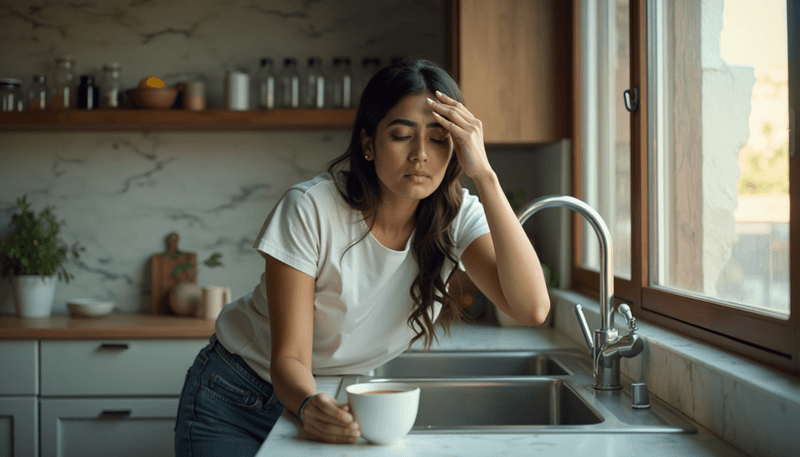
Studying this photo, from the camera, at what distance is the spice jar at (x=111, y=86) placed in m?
2.61

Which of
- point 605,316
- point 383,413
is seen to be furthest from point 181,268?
point 383,413

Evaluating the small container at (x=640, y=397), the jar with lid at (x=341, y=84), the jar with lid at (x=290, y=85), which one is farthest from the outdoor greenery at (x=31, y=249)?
the small container at (x=640, y=397)

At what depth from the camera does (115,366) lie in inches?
89.9

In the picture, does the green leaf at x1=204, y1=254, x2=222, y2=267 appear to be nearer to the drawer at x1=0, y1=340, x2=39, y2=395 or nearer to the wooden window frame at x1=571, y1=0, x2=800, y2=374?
the drawer at x1=0, y1=340, x2=39, y2=395

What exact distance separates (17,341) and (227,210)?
2.99 feet

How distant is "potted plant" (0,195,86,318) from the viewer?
100 inches

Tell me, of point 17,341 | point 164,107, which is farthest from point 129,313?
point 164,107

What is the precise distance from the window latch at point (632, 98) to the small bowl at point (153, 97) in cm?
169

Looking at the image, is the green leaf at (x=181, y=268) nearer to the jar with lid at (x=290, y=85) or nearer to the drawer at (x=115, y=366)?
the drawer at (x=115, y=366)

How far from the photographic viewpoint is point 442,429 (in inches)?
39.4

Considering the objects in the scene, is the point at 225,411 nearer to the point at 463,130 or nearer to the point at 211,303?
the point at 463,130

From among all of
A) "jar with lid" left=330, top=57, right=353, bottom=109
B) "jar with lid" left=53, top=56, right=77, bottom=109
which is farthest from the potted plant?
"jar with lid" left=330, top=57, right=353, bottom=109

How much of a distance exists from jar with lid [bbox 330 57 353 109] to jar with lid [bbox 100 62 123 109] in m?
0.85

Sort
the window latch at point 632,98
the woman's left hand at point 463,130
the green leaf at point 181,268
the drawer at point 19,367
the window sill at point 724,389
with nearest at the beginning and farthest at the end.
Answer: the window sill at point 724,389 → the woman's left hand at point 463,130 → the window latch at point 632,98 → the drawer at point 19,367 → the green leaf at point 181,268
